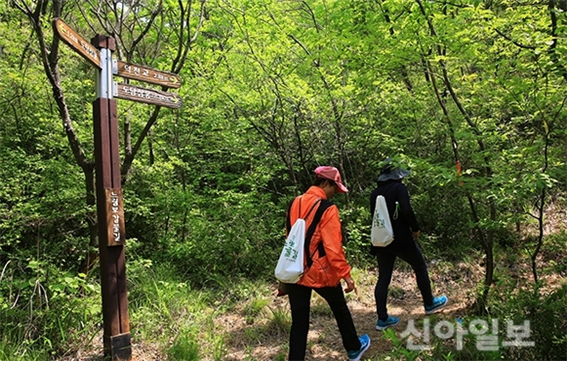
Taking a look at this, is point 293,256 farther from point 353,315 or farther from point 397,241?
point 353,315

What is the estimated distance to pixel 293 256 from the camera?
9.53 feet

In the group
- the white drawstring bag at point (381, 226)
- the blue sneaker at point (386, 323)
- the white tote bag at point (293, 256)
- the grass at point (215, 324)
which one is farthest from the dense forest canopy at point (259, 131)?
the white tote bag at point (293, 256)

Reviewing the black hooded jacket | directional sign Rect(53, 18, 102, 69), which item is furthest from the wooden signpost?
the black hooded jacket

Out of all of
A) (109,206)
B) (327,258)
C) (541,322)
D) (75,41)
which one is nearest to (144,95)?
(75,41)

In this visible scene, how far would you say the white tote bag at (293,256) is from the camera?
288 cm

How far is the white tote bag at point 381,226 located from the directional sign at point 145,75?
2681mm

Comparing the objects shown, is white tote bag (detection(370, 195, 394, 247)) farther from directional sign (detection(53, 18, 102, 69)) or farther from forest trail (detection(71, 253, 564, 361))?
directional sign (detection(53, 18, 102, 69))

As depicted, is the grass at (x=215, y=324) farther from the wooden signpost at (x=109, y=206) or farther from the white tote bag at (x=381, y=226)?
the white tote bag at (x=381, y=226)

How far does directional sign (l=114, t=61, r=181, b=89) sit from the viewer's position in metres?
3.77

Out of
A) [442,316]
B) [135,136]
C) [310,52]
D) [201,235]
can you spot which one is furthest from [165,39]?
[442,316]

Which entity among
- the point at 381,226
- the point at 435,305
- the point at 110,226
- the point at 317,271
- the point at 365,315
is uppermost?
the point at 110,226

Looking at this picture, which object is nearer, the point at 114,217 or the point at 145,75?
the point at 114,217

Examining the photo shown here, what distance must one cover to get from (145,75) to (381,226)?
2.98 m

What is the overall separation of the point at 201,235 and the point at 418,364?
14.1ft
